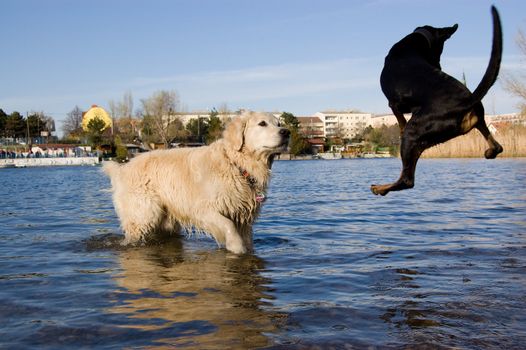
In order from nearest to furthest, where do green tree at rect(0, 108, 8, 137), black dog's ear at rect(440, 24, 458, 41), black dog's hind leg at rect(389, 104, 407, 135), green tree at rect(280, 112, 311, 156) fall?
black dog's hind leg at rect(389, 104, 407, 135) < black dog's ear at rect(440, 24, 458, 41) < green tree at rect(280, 112, 311, 156) < green tree at rect(0, 108, 8, 137)

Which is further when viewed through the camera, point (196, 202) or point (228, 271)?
point (196, 202)

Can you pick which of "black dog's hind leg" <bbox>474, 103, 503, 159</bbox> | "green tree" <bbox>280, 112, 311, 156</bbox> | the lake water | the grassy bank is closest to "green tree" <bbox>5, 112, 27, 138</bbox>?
"green tree" <bbox>280, 112, 311, 156</bbox>

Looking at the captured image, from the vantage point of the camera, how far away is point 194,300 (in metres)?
4.51

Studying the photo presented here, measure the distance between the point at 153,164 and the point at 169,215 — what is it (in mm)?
793

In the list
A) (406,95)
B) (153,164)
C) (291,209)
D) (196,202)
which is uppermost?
(406,95)

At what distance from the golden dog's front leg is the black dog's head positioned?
320 cm

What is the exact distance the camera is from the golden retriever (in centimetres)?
697

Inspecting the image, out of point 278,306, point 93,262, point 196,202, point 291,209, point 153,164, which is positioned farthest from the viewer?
point 291,209

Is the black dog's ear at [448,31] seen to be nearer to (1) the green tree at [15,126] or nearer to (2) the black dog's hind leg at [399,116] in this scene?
(2) the black dog's hind leg at [399,116]

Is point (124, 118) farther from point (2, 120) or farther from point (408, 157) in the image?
point (408, 157)

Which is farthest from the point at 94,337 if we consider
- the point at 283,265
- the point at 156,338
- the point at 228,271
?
the point at 283,265

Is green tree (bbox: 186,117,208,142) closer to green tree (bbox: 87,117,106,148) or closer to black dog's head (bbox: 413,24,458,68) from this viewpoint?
green tree (bbox: 87,117,106,148)

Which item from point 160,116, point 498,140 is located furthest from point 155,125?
point 498,140

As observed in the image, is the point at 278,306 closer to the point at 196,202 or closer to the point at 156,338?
the point at 156,338
